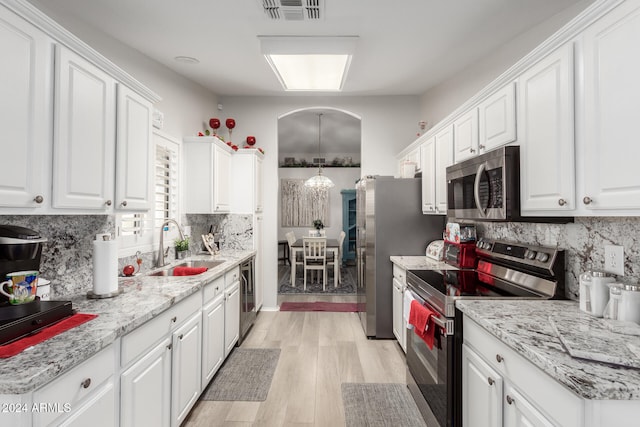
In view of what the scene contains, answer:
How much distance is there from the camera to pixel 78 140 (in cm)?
152

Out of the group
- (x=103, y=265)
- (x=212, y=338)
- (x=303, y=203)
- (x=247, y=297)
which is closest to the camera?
(x=103, y=265)

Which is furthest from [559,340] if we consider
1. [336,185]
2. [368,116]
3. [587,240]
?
[336,185]

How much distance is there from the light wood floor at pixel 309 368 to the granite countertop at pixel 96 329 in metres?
0.95

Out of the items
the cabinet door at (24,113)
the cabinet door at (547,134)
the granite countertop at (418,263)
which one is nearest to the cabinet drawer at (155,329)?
the cabinet door at (24,113)

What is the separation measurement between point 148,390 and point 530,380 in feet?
5.64

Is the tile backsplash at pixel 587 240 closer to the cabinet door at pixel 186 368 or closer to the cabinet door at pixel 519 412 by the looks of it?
the cabinet door at pixel 519 412

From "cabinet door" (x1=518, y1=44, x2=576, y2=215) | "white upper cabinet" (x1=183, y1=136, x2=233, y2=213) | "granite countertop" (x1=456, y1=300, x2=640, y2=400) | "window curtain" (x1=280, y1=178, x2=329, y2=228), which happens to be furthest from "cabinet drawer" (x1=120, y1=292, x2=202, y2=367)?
"window curtain" (x1=280, y1=178, x2=329, y2=228)

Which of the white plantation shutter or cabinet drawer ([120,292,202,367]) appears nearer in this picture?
cabinet drawer ([120,292,202,367])

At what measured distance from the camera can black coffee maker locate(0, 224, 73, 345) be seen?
1214 millimetres

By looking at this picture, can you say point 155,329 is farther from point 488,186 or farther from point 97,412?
point 488,186

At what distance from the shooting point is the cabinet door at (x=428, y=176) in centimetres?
308

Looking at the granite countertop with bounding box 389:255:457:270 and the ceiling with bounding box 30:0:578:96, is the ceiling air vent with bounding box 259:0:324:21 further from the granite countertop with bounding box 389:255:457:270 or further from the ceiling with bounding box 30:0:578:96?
the granite countertop with bounding box 389:255:457:270

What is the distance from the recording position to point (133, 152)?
6.45 feet

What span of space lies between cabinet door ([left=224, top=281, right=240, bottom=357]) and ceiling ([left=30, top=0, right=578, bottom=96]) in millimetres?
2248
